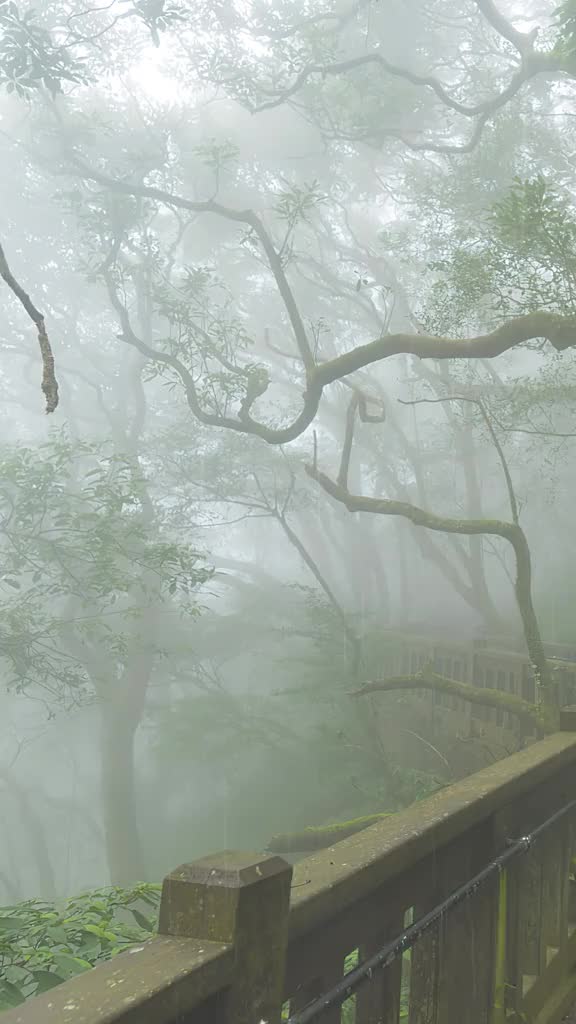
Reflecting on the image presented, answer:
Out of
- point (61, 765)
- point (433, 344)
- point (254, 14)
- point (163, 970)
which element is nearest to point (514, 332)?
point (433, 344)

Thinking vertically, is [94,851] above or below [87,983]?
below

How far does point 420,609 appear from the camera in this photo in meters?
22.6

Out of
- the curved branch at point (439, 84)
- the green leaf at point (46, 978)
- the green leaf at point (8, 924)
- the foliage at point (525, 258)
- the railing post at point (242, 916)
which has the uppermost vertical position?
the curved branch at point (439, 84)

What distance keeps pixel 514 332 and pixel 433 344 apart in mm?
682

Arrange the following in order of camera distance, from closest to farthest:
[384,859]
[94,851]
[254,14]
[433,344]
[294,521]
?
1. [384,859]
2. [433,344]
3. [254,14]
4. [94,851]
5. [294,521]

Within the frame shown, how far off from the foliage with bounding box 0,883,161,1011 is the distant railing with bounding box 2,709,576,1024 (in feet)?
2.05

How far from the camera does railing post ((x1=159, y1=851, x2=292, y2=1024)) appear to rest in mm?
1172

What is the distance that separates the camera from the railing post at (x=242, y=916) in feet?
3.84

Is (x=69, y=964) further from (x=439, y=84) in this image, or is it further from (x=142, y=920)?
(x=439, y=84)

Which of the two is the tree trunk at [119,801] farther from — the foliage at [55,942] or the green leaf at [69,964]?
the green leaf at [69,964]

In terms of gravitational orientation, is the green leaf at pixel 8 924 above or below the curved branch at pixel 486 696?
below

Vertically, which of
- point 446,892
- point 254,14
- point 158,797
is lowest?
point 158,797

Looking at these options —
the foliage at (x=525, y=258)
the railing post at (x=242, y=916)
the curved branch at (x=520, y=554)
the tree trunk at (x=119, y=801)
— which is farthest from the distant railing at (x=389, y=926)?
the tree trunk at (x=119, y=801)

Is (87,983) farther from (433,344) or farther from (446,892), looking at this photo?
(433,344)
